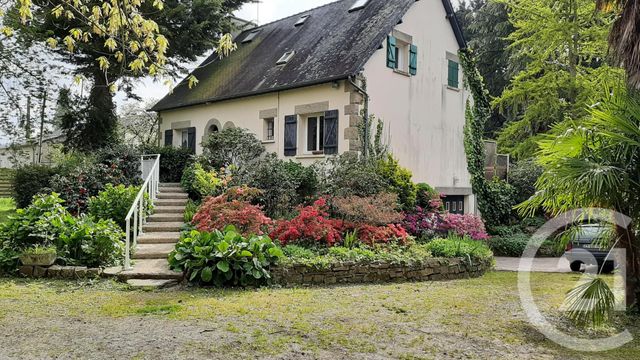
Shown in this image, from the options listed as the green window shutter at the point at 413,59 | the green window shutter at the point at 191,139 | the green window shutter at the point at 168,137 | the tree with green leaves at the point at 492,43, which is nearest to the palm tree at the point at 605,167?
the green window shutter at the point at 413,59

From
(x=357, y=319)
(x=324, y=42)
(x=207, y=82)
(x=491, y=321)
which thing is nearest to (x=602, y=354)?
(x=491, y=321)

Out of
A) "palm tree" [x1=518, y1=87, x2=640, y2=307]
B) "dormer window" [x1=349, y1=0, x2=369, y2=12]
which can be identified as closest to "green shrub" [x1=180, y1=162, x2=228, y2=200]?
"palm tree" [x1=518, y1=87, x2=640, y2=307]

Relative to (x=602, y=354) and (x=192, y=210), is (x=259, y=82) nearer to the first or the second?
(x=192, y=210)

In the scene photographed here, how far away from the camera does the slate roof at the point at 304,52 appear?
14227mm

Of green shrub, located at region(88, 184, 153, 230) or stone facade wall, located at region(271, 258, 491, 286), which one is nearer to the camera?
stone facade wall, located at region(271, 258, 491, 286)

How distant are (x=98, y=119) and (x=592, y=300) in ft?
59.5

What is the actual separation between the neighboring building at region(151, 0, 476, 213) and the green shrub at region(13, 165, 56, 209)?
548 cm

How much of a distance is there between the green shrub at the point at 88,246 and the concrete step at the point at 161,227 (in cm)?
170

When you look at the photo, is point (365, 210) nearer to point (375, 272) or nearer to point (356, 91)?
point (375, 272)

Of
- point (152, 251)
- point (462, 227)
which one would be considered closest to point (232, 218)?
point (152, 251)

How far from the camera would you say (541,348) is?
4867mm

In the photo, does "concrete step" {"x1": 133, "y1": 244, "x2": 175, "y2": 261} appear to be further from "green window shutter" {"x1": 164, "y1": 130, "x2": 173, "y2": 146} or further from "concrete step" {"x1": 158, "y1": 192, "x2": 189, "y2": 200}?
"green window shutter" {"x1": 164, "y1": 130, "x2": 173, "y2": 146}

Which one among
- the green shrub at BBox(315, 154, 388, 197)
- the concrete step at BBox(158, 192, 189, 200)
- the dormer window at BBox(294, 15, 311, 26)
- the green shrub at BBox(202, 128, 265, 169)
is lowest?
the concrete step at BBox(158, 192, 189, 200)

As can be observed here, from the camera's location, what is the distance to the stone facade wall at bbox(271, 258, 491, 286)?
8078 millimetres
